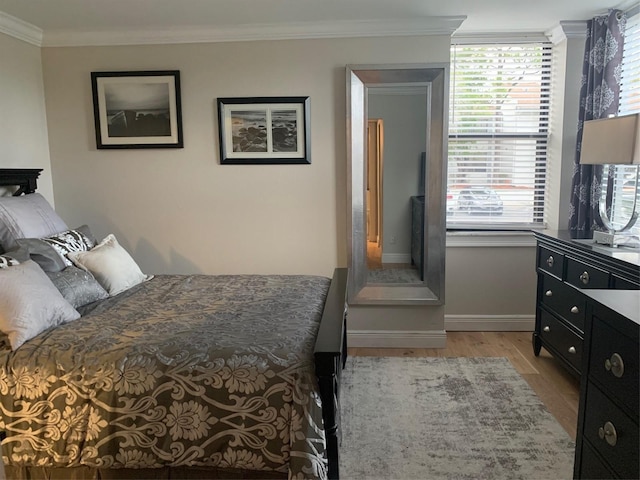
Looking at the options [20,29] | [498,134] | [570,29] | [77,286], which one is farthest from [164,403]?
[570,29]

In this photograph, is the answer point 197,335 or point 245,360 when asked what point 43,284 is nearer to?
point 197,335

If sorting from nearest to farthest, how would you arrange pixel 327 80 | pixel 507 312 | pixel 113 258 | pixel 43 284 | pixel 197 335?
pixel 197 335
pixel 43 284
pixel 113 258
pixel 327 80
pixel 507 312

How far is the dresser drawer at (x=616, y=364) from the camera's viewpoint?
1330mm

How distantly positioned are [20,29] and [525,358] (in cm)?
424

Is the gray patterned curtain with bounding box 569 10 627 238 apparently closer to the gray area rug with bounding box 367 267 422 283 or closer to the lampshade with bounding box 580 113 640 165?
the lampshade with bounding box 580 113 640 165

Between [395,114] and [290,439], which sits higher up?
[395,114]

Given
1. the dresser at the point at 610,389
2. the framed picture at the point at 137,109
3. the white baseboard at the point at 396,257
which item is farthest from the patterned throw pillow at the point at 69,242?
the dresser at the point at 610,389

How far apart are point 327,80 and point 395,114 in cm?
56

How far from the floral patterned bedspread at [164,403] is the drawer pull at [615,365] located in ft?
3.15

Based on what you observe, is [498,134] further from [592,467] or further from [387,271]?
[592,467]

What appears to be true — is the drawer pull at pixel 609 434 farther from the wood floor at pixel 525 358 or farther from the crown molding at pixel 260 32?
the crown molding at pixel 260 32

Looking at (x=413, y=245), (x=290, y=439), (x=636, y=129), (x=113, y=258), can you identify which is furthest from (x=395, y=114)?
(x=290, y=439)

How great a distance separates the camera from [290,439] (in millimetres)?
1681

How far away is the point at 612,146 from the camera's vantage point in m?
2.55
